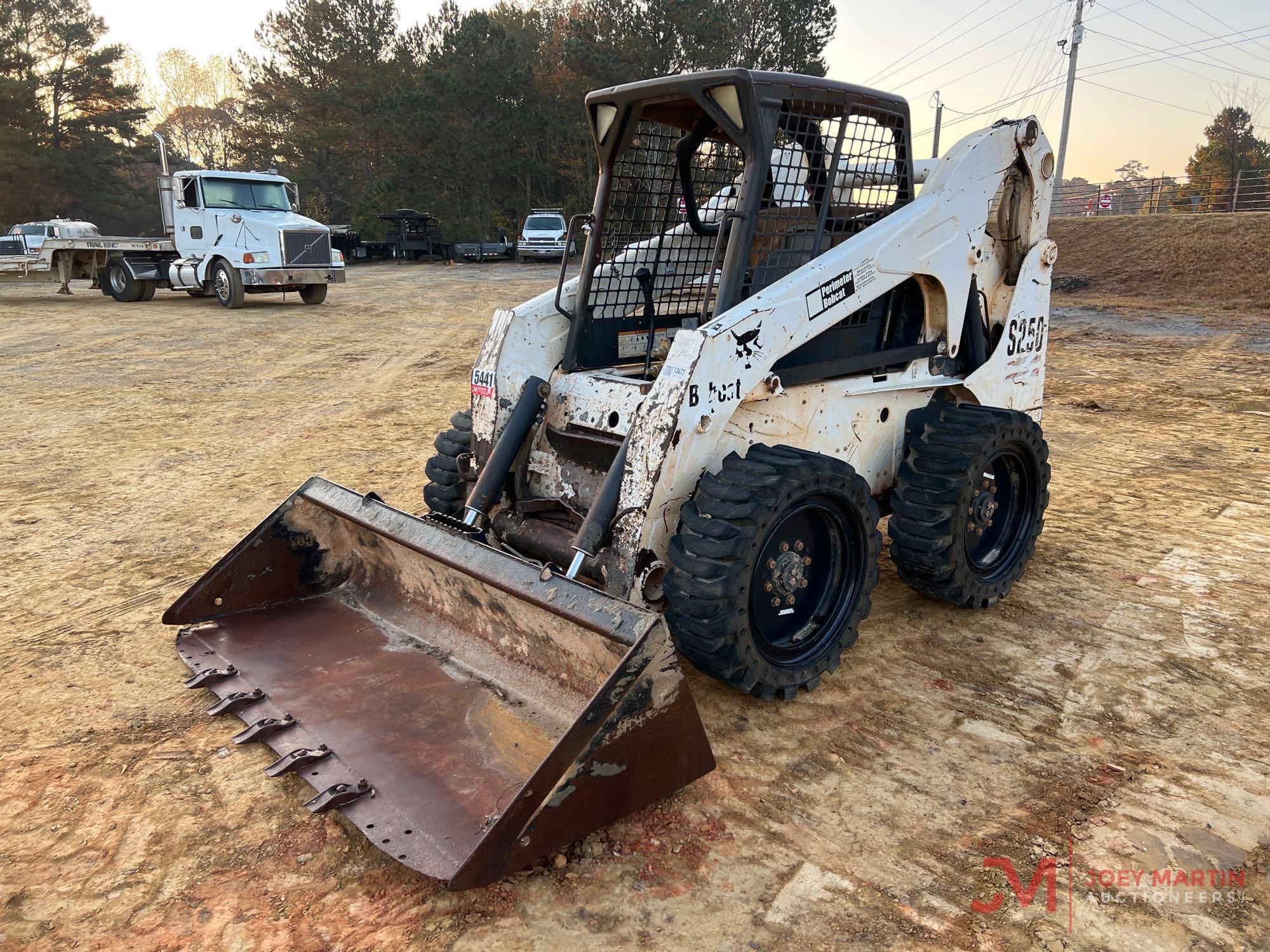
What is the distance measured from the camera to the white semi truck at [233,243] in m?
17.0

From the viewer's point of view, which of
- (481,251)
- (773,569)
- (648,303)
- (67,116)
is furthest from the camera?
(67,116)

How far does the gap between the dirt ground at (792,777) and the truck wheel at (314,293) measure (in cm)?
1210

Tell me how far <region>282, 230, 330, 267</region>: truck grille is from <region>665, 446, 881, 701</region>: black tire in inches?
Answer: 623

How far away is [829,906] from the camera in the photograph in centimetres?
245

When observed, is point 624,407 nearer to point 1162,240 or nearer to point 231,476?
point 231,476

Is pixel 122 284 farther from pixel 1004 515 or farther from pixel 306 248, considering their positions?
pixel 1004 515

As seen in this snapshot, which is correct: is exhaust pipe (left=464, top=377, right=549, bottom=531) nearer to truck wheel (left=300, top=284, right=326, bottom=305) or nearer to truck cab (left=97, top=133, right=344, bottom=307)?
truck cab (left=97, top=133, right=344, bottom=307)

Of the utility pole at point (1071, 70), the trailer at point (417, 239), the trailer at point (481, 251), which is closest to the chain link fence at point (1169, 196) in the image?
the utility pole at point (1071, 70)

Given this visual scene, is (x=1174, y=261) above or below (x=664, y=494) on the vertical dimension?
above

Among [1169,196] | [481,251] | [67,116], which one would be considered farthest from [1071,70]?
[67,116]

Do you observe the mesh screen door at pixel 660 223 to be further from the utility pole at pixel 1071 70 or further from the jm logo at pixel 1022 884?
the utility pole at pixel 1071 70

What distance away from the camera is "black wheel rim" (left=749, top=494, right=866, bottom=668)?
3490 mm

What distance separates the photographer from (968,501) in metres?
4.14

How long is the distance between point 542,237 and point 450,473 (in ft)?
87.6
